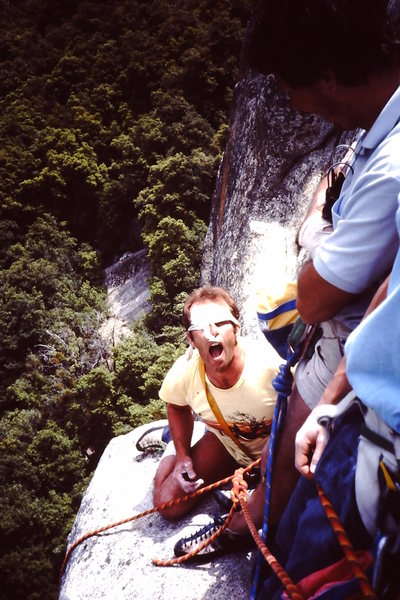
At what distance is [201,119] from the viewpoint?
68.1ft

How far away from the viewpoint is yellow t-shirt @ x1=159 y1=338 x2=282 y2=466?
254cm

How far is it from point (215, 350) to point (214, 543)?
3.43 ft

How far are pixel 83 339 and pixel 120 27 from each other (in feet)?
64.9

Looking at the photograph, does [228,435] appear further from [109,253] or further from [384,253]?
[109,253]

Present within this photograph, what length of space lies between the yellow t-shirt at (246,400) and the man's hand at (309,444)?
1.19m

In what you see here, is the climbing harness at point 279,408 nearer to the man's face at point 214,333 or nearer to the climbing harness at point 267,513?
the climbing harness at point 267,513

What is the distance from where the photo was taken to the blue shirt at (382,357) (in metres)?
0.90

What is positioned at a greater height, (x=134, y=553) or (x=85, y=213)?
(x=85, y=213)

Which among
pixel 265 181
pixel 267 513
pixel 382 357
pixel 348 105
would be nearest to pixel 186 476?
pixel 267 513

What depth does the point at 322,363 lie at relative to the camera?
162cm

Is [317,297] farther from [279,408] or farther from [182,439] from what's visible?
[182,439]

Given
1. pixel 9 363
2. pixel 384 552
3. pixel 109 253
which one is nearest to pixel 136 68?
pixel 109 253

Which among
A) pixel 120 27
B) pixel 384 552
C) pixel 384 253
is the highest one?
pixel 120 27

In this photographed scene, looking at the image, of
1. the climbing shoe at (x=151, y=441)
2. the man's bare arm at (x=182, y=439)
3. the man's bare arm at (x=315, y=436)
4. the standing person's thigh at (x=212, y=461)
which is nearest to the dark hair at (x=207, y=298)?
the man's bare arm at (x=182, y=439)
